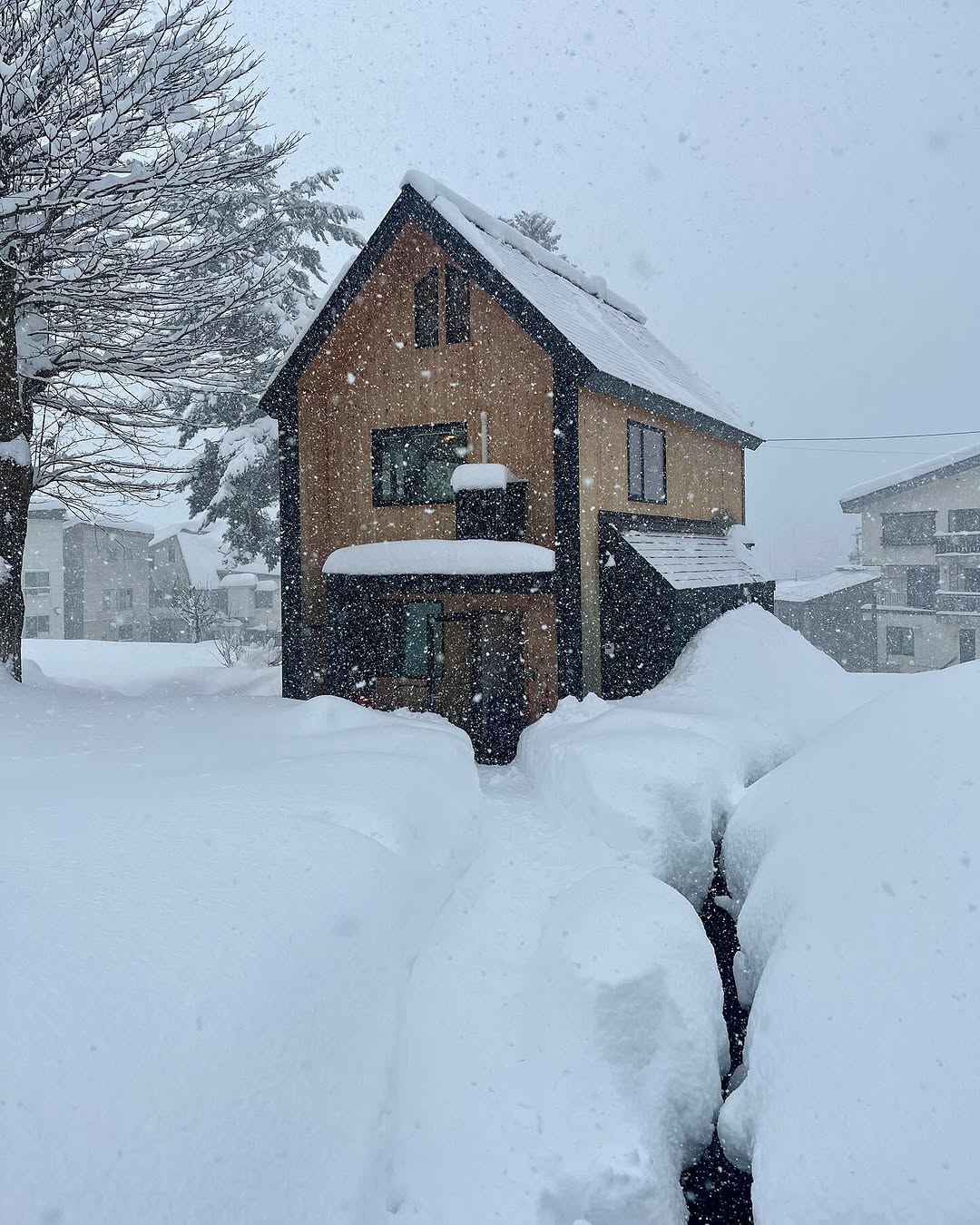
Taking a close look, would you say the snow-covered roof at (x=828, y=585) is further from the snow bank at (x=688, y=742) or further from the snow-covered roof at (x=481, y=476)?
the snow-covered roof at (x=481, y=476)

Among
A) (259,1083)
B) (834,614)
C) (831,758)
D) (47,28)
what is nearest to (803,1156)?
(259,1083)

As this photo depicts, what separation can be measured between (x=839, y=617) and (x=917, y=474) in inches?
253

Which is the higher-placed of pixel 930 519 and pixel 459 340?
pixel 459 340

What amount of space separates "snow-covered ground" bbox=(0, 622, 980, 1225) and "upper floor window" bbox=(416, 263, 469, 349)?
25.3 ft

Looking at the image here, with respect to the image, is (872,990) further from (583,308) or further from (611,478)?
(583,308)

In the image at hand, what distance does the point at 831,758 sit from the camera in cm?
683

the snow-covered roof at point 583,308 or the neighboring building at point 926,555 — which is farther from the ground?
the snow-covered roof at point 583,308

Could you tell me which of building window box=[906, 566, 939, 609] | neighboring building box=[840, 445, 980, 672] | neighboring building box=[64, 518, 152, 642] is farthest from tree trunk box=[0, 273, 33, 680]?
neighboring building box=[64, 518, 152, 642]

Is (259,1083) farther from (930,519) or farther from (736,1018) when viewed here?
(930,519)

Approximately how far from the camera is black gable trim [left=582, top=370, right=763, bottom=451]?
1195 cm

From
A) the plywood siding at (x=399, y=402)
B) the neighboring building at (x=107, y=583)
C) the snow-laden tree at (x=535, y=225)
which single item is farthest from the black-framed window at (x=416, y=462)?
the neighboring building at (x=107, y=583)

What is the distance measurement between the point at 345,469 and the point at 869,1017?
1142 cm

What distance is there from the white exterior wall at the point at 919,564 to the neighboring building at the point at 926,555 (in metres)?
0.03

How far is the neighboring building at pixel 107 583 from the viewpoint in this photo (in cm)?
3716
